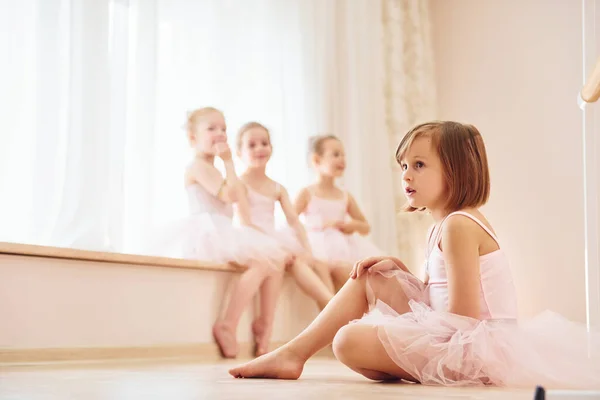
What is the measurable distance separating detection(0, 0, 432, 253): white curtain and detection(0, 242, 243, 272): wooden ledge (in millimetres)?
73

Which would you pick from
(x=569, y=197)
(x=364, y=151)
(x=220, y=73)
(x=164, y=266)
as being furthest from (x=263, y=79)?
(x=569, y=197)

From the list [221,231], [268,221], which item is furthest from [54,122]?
[268,221]

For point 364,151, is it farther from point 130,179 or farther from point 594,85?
point 594,85

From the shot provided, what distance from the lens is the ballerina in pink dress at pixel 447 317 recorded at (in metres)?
1.39

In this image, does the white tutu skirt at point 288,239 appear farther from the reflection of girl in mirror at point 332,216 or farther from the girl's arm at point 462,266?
the girl's arm at point 462,266

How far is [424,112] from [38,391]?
3351 mm

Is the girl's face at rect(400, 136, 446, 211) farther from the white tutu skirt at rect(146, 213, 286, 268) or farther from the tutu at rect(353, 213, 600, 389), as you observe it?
the white tutu skirt at rect(146, 213, 286, 268)

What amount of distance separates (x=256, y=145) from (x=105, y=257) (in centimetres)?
95

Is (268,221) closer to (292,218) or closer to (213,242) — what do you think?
(292,218)

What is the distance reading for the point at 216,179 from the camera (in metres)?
2.95

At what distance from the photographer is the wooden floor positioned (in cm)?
113

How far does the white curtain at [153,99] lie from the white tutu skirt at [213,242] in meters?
0.09

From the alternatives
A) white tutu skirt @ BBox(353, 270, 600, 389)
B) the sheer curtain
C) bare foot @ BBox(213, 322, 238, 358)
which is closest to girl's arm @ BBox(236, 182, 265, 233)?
bare foot @ BBox(213, 322, 238, 358)

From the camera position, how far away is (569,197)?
13.3 ft
